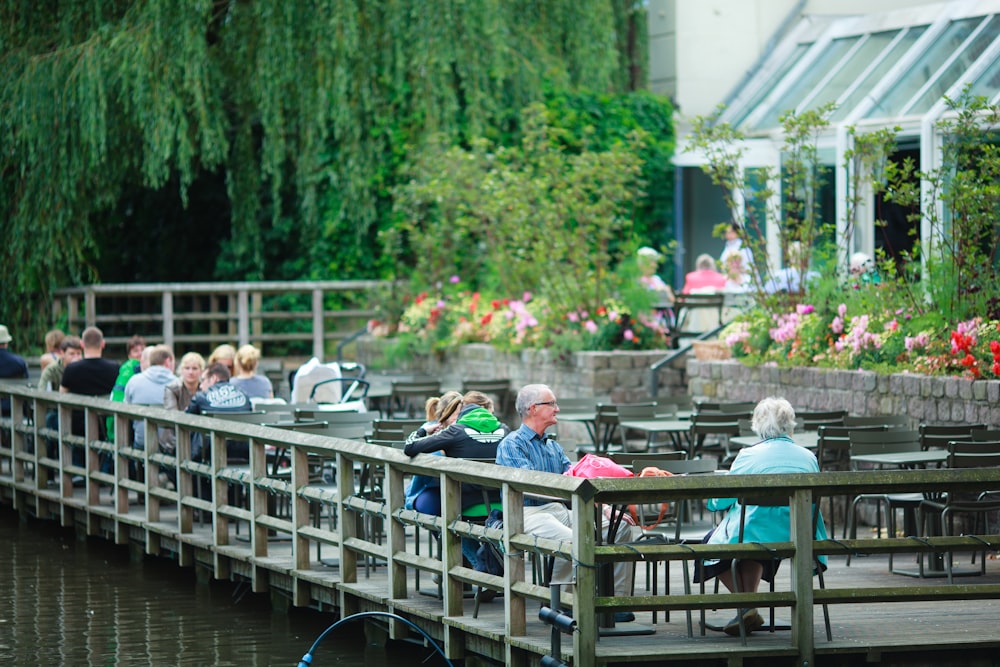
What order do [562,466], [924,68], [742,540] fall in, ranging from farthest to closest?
[924,68]
[562,466]
[742,540]

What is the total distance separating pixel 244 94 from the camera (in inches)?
897

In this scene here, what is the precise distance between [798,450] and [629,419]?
18.7 ft

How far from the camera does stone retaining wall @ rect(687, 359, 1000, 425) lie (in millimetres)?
12484

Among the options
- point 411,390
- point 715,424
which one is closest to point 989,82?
point 411,390

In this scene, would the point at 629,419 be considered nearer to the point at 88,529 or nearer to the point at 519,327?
the point at 88,529

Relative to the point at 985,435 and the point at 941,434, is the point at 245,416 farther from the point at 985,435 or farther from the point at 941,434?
the point at 985,435

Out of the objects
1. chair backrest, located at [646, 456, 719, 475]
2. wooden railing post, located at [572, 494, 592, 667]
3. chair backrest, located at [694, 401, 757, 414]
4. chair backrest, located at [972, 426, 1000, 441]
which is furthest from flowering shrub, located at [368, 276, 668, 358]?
wooden railing post, located at [572, 494, 592, 667]

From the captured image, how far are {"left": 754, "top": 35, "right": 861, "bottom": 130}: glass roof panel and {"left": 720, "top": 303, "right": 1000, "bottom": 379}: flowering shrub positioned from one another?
795 cm

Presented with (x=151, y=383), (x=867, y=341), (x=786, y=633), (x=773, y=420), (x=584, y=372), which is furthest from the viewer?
(x=584, y=372)

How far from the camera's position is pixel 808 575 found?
7.34 m

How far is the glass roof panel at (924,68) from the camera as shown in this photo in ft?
69.0

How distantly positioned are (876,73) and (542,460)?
15.5m

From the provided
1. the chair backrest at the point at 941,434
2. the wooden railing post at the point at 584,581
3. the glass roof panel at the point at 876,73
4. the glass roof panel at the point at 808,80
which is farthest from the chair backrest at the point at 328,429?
the glass roof panel at the point at 808,80

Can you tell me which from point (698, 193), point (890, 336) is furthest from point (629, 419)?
point (698, 193)
